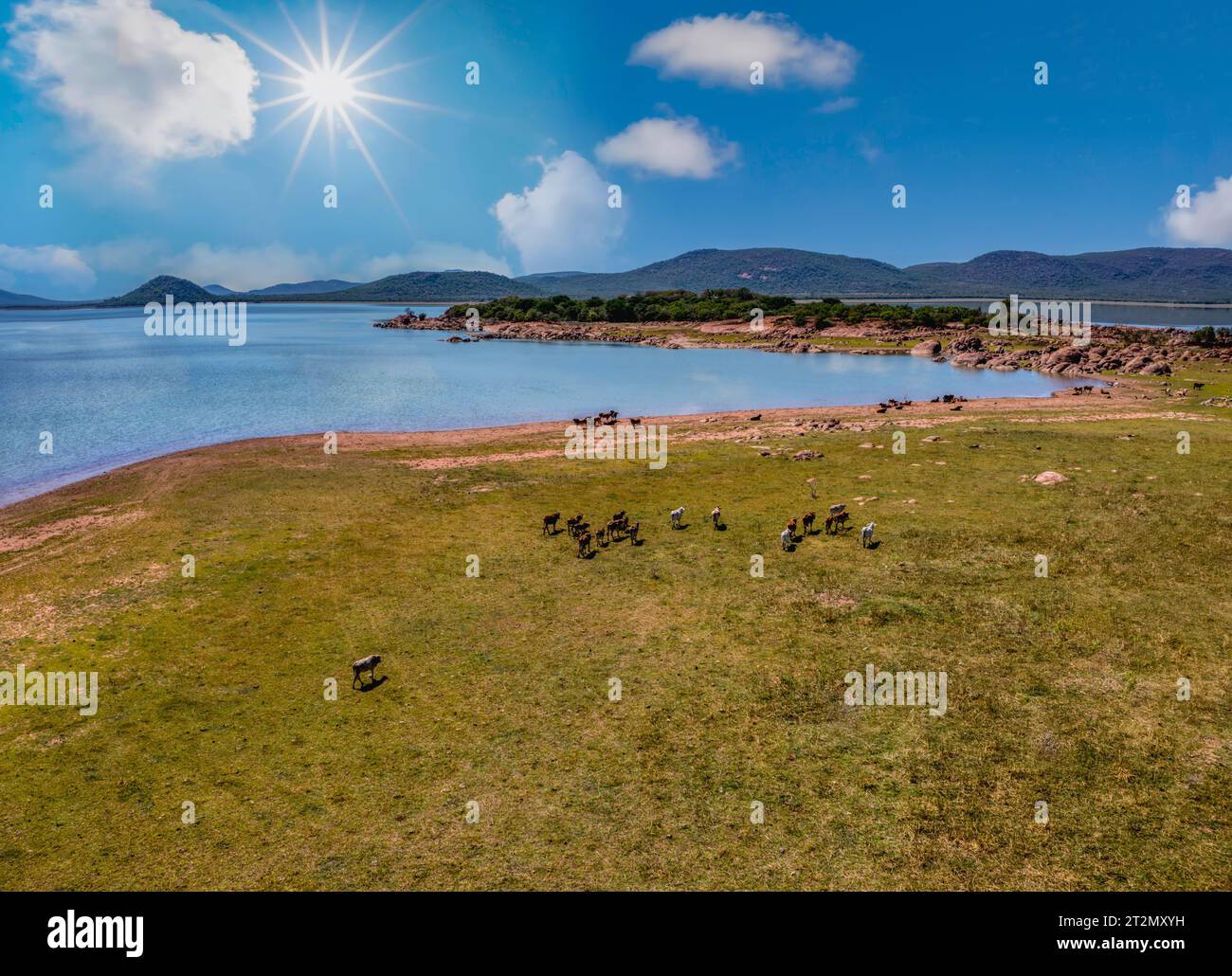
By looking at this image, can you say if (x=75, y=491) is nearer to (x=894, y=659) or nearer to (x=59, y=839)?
(x=59, y=839)

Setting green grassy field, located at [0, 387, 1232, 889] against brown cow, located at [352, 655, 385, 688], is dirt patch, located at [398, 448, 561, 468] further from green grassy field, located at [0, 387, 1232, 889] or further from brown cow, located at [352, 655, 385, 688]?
brown cow, located at [352, 655, 385, 688]

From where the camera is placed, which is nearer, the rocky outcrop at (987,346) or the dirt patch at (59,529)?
the dirt patch at (59,529)

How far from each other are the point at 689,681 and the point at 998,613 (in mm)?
11405

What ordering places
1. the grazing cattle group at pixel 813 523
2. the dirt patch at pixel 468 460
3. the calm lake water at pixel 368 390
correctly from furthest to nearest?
1. the calm lake water at pixel 368 390
2. the dirt patch at pixel 468 460
3. the grazing cattle group at pixel 813 523

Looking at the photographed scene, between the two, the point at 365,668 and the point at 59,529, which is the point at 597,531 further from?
the point at 59,529

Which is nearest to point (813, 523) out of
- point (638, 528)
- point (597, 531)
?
point (638, 528)

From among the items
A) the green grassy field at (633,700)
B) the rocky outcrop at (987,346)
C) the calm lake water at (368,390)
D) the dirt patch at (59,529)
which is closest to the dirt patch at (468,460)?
the green grassy field at (633,700)

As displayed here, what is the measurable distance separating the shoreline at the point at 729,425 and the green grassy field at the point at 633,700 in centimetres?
1510

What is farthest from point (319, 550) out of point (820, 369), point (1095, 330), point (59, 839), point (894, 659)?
point (1095, 330)

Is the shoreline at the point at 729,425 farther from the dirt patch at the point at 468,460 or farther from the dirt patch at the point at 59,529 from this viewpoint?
the dirt patch at the point at 59,529

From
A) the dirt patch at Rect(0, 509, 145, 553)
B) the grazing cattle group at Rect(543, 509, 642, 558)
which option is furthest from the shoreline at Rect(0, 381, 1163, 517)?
the grazing cattle group at Rect(543, 509, 642, 558)

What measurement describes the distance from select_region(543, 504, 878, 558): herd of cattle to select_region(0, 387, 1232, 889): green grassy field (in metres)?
0.94

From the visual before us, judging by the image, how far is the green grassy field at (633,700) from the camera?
1344 cm

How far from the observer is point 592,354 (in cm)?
15038
